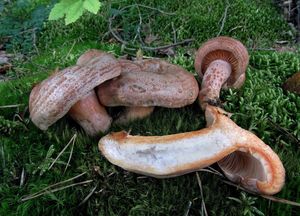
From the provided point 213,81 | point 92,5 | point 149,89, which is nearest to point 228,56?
point 213,81

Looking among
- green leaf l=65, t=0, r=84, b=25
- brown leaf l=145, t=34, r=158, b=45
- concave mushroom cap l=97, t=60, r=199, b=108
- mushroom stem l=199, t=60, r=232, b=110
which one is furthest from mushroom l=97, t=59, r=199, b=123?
brown leaf l=145, t=34, r=158, b=45

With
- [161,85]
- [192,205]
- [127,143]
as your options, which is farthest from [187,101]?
[192,205]

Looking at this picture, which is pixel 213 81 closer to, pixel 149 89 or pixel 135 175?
pixel 149 89

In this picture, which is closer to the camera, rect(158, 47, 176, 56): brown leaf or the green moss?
the green moss

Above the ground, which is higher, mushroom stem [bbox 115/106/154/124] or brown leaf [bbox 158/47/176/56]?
mushroom stem [bbox 115/106/154/124]

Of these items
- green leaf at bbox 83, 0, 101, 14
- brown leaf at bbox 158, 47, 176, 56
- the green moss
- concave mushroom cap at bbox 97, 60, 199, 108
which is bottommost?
brown leaf at bbox 158, 47, 176, 56

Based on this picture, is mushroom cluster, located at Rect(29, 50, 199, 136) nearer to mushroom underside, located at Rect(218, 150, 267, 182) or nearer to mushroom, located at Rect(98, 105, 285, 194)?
mushroom, located at Rect(98, 105, 285, 194)

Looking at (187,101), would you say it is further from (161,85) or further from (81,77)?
(81,77)
